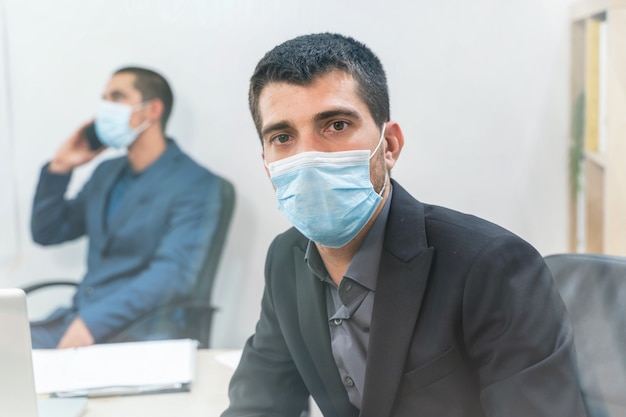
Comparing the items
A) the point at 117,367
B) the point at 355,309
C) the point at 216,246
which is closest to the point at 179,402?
the point at 117,367

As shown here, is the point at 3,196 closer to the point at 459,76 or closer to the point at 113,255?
the point at 113,255

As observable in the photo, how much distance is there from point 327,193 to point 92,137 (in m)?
0.88

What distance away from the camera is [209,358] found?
1246 millimetres

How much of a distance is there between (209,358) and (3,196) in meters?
0.80

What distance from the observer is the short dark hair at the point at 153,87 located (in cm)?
141

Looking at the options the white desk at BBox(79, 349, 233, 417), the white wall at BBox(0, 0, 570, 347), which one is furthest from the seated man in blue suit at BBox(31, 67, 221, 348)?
the white desk at BBox(79, 349, 233, 417)

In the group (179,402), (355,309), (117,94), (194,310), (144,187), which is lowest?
(179,402)

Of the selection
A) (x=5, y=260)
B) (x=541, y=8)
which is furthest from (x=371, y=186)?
(x=5, y=260)

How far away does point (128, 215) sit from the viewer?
1.55 m

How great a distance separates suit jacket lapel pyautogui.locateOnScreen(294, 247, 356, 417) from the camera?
3.24 feet

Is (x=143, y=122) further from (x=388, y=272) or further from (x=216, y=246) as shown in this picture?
(x=388, y=272)

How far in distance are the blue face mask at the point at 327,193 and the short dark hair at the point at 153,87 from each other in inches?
22.1

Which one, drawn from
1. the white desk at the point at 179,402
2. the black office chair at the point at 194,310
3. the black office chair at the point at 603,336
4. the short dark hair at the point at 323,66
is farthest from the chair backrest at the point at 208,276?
the black office chair at the point at 603,336

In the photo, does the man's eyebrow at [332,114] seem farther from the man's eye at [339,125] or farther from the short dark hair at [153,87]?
the short dark hair at [153,87]
